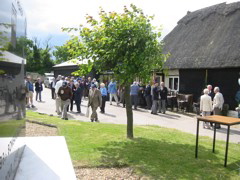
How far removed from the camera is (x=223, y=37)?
1587cm

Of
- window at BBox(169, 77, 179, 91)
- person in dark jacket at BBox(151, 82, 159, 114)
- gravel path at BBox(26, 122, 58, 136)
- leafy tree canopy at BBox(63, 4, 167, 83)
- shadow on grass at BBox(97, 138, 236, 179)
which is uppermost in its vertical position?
leafy tree canopy at BBox(63, 4, 167, 83)

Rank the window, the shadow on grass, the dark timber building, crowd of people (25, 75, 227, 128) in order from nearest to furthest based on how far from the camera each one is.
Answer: the shadow on grass → crowd of people (25, 75, 227, 128) → the dark timber building → the window

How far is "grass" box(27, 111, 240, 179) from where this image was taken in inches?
199

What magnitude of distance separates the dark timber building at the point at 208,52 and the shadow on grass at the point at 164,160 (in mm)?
8661

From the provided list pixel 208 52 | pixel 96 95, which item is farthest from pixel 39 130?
pixel 208 52

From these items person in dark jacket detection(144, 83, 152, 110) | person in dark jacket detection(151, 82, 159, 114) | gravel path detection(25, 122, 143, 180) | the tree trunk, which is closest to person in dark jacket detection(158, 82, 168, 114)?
person in dark jacket detection(151, 82, 159, 114)

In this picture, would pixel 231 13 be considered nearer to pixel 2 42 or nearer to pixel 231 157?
pixel 231 157

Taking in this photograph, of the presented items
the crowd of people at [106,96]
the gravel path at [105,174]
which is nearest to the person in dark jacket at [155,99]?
the crowd of people at [106,96]

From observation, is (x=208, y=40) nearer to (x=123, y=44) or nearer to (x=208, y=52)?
(x=208, y=52)

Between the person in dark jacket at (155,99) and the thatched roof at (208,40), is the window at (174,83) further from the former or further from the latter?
the person in dark jacket at (155,99)

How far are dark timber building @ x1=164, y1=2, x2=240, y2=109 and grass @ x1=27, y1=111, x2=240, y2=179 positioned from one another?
7.37 m

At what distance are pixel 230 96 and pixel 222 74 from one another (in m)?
1.39

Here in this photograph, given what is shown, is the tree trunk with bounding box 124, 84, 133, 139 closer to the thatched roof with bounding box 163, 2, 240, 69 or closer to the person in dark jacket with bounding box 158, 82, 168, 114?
the person in dark jacket with bounding box 158, 82, 168, 114

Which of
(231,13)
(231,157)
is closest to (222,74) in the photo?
(231,13)
